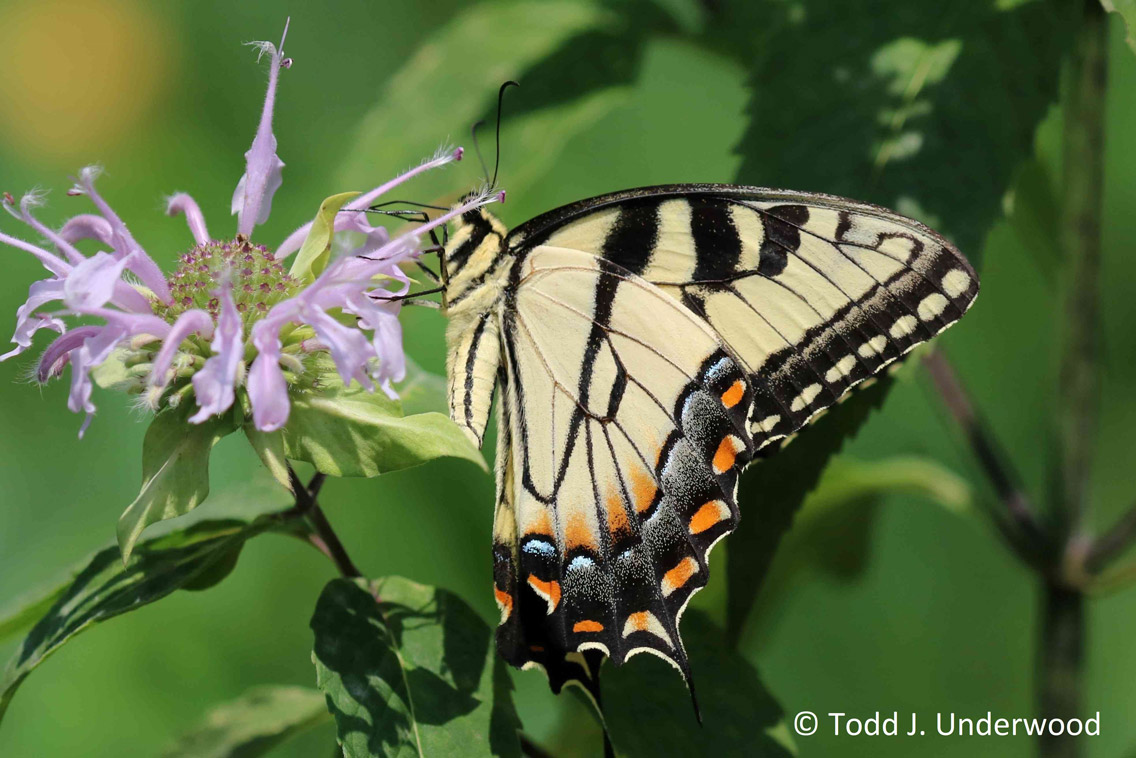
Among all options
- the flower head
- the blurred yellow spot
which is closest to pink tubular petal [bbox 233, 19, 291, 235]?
the flower head

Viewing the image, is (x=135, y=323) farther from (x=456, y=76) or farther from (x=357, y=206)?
(x=456, y=76)

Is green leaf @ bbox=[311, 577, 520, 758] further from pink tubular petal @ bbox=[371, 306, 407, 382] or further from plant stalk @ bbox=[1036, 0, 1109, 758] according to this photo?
plant stalk @ bbox=[1036, 0, 1109, 758]

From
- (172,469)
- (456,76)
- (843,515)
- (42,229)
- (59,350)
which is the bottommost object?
(843,515)

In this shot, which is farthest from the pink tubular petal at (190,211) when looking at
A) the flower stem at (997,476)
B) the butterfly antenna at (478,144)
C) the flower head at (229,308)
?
the flower stem at (997,476)

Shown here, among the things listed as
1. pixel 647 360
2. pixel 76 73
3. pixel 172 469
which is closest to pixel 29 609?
pixel 172 469

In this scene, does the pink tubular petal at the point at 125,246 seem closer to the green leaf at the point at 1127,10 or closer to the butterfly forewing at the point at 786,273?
the butterfly forewing at the point at 786,273

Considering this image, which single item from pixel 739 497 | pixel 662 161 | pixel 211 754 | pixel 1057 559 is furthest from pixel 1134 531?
pixel 662 161

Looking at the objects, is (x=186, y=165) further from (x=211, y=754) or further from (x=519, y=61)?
(x=211, y=754)
